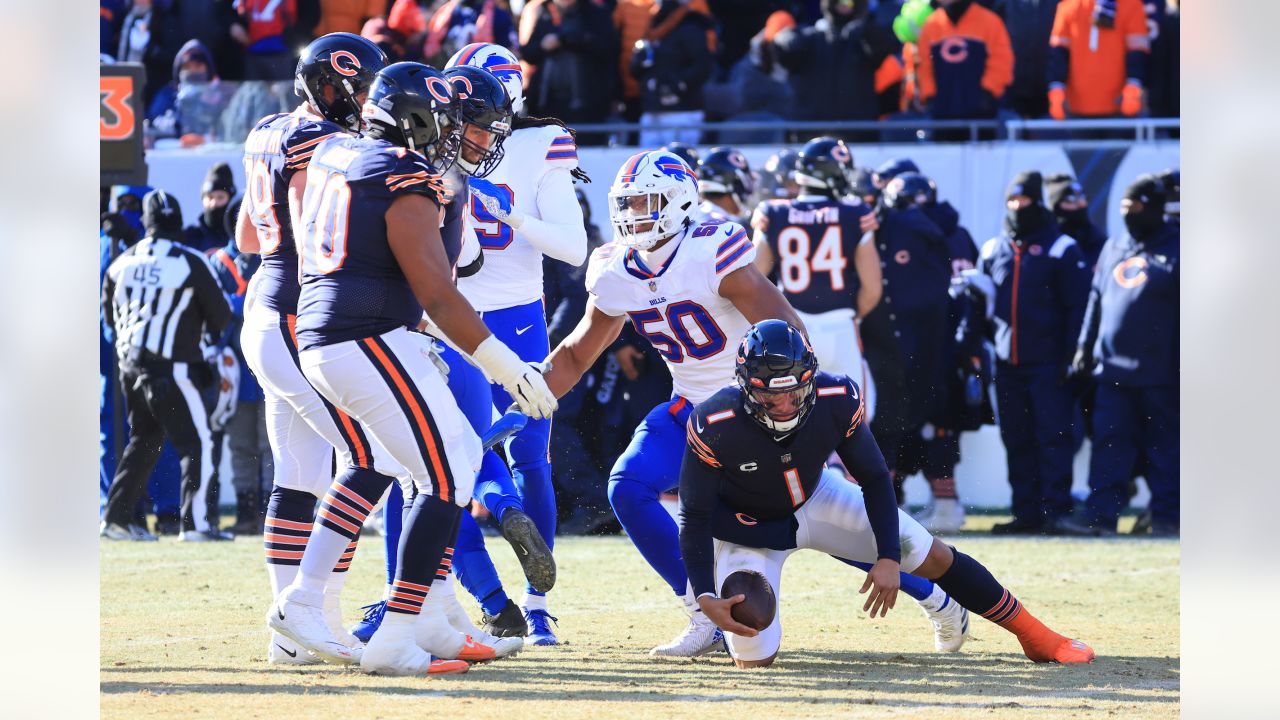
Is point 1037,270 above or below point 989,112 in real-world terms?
below

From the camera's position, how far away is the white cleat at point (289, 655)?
5.59m

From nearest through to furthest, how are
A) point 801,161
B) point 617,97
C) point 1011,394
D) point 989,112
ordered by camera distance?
point 801,161 < point 1011,394 < point 989,112 < point 617,97

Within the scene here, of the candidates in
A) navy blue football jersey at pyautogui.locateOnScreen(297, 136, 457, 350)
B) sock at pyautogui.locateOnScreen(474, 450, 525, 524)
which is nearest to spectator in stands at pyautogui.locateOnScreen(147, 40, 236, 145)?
sock at pyautogui.locateOnScreen(474, 450, 525, 524)

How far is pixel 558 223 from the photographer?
6488 millimetres

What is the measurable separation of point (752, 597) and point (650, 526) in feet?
1.70

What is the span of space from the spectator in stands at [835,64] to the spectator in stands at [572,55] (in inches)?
46.9

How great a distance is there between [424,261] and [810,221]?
5.21m

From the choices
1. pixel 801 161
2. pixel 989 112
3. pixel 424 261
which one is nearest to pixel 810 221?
pixel 801 161

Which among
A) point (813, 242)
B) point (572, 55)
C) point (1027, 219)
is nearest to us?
point (813, 242)

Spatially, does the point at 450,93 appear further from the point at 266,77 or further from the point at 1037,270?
the point at 266,77

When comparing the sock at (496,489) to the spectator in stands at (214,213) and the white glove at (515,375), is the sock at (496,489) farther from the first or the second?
the spectator in stands at (214,213)

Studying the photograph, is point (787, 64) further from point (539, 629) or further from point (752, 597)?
point (752, 597)

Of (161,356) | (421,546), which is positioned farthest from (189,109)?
(421,546)
